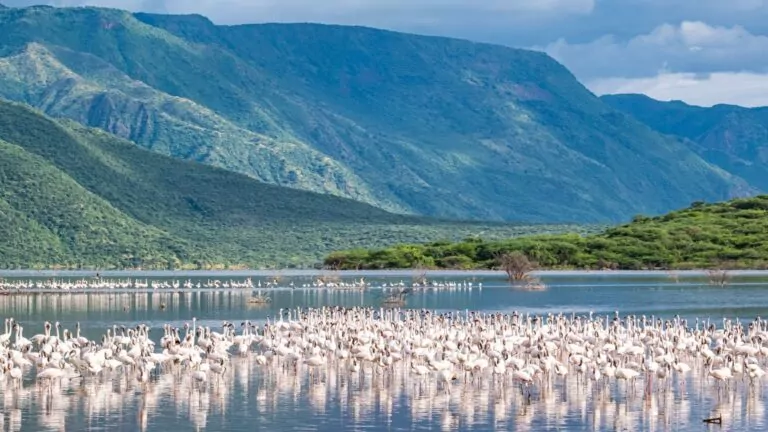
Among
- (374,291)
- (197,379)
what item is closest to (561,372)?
(197,379)

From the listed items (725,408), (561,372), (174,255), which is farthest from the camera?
(174,255)

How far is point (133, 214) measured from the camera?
16638 cm

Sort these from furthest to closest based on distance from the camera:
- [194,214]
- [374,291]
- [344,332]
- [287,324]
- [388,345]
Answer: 1. [194,214]
2. [374,291]
3. [287,324]
4. [344,332]
5. [388,345]

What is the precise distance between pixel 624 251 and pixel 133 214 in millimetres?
55875

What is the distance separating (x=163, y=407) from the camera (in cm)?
3503

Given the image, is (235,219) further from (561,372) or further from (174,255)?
(561,372)

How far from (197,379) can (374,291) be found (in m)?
52.3

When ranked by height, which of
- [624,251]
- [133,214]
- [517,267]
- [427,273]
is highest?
[133,214]

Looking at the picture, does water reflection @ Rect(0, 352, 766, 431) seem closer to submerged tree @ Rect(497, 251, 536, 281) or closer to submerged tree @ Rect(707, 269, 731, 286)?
submerged tree @ Rect(707, 269, 731, 286)

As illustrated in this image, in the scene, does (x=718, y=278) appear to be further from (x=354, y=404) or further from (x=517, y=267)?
(x=354, y=404)

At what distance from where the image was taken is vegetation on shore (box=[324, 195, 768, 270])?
133 metres

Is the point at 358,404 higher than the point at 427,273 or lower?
lower

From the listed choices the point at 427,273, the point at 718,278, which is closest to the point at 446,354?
the point at 718,278

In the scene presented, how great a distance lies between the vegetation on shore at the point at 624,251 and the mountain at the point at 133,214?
2110 centimetres
